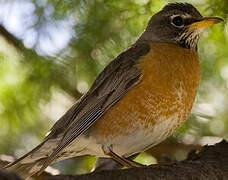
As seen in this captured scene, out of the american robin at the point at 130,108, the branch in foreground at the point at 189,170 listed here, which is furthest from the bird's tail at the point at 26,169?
the branch in foreground at the point at 189,170

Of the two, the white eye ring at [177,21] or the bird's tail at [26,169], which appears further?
the white eye ring at [177,21]

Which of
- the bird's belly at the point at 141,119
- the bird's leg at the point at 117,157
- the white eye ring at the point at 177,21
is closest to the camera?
the bird's belly at the point at 141,119

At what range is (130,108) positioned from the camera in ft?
11.3

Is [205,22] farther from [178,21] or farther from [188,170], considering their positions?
[188,170]

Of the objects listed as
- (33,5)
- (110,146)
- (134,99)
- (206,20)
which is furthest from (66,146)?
(206,20)

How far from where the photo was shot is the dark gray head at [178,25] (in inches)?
150

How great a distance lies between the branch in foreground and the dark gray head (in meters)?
0.99

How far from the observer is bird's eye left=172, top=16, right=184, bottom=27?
4.08 m

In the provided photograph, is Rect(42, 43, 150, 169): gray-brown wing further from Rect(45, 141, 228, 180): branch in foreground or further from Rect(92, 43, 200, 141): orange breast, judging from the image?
Rect(45, 141, 228, 180): branch in foreground

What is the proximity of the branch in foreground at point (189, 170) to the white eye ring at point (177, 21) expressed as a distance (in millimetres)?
1205

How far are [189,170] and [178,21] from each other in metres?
1.62

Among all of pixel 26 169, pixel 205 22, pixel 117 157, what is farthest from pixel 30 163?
pixel 205 22

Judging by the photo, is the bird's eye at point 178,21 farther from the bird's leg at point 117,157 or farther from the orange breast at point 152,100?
the bird's leg at point 117,157

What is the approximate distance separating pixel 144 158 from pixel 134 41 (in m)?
1.16
